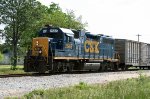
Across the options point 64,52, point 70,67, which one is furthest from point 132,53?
point 64,52

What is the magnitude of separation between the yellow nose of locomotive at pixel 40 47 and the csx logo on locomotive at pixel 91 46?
5.05 metres

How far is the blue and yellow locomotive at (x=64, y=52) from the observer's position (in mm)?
26478

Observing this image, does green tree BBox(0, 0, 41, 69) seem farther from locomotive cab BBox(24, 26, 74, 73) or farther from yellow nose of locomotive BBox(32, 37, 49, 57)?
yellow nose of locomotive BBox(32, 37, 49, 57)

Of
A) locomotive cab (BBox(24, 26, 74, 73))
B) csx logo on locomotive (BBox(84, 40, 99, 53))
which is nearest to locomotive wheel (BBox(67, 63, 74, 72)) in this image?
locomotive cab (BBox(24, 26, 74, 73))

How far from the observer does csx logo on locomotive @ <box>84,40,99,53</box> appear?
31250 millimetres

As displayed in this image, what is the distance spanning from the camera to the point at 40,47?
88.5ft

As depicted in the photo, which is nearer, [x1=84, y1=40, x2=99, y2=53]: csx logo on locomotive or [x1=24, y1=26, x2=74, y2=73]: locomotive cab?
[x1=24, y1=26, x2=74, y2=73]: locomotive cab

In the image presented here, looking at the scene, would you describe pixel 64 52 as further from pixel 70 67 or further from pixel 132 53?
pixel 132 53

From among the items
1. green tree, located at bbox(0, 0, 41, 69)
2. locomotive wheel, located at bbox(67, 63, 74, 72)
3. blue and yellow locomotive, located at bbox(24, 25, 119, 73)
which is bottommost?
locomotive wheel, located at bbox(67, 63, 74, 72)

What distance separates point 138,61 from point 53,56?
1783 centimetres

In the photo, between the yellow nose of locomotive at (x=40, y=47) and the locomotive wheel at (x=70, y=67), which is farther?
the locomotive wheel at (x=70, y=67)

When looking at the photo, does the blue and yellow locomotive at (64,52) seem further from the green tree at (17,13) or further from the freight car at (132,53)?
the green tree at (17,13)

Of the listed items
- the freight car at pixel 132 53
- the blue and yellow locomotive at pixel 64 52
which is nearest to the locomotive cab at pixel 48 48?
the blue and yellow locomotive at pixel 64 52

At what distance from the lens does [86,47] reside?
3122 cm
